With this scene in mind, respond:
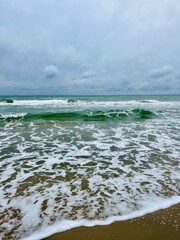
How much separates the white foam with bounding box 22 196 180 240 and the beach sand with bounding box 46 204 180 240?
76mm

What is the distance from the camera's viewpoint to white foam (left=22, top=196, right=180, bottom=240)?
2664 mm

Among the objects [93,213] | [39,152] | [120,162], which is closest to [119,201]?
[93,213]

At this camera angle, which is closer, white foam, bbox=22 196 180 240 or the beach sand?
Result: the beach sand

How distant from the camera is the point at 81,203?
3.43 metres

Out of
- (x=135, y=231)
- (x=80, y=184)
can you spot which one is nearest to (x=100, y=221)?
(x=135, y=231)

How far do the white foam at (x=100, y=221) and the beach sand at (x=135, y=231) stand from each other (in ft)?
0.25

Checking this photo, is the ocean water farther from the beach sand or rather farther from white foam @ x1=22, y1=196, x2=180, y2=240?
the beach sand

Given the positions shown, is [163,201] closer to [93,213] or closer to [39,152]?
[93,213]

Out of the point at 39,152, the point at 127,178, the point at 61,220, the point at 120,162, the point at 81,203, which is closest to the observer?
the point at 61,220

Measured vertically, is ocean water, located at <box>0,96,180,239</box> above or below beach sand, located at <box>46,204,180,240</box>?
below

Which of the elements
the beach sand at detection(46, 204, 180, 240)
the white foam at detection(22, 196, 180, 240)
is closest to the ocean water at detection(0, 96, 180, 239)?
the white foam at detection(22, 196, 180, 240)

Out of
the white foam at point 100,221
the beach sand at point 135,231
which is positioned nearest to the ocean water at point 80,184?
the white foam at point 100,221

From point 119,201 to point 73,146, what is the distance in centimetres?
413

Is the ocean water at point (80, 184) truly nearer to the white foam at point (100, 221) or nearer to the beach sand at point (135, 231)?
the white foam at point (100, 221)
